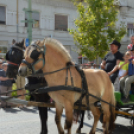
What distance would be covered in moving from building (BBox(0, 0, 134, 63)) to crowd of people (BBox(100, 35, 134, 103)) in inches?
413

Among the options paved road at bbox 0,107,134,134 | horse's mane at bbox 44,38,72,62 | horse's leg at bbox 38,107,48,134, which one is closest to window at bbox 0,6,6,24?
paved road at bbox 0,107,134,134

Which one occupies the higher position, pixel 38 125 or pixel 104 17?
pixel 104 17

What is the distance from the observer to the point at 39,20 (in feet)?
56.8

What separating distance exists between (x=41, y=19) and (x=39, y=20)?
192mm

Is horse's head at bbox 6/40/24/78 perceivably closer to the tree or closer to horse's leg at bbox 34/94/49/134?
horse's leg at bbox 34/94/49/134

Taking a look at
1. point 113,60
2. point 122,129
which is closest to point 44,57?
point 113,60

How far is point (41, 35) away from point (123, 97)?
13364 millimetres

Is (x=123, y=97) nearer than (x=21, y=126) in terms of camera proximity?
Yes

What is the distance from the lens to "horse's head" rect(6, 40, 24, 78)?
15.1 ft

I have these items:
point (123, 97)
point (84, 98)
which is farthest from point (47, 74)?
point (123, 97)

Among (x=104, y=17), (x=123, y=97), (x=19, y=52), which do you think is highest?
(x=104, y=17)

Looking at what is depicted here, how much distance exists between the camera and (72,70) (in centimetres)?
380

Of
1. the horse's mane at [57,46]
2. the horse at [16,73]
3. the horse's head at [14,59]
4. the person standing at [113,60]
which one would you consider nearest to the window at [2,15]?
the horse at [16,73]

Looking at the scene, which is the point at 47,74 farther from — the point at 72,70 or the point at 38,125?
the point at 38,125
